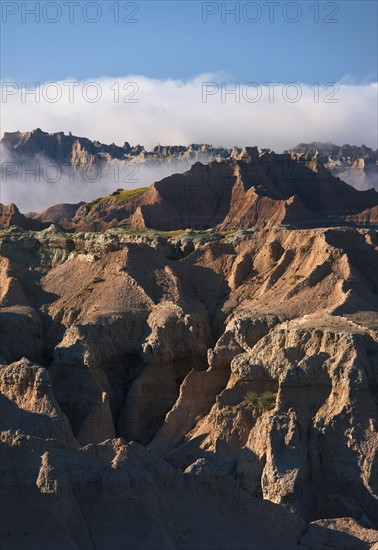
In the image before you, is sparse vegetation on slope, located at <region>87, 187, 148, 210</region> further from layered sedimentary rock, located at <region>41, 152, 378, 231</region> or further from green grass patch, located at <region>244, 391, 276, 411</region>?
green grass patch, located at <region>244, 391, 276, 411</region>

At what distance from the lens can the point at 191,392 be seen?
5778 cm

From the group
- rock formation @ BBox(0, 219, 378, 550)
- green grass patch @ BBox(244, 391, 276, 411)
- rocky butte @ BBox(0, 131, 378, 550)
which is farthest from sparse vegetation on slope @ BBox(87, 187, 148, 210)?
green grass patch @ BBox(244, 391, 276, 411)

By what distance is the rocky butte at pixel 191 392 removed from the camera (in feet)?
122

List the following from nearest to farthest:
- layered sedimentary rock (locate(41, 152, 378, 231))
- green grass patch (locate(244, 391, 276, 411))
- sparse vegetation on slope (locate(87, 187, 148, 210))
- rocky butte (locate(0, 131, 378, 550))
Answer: rocky butte (locate(0, 131, 378, 550)), green grass patch (locate(244, 391, 276, 411)), layered sedimentary rock (locate(41, 152, 378, 231)), sparse vegetation on slope (locate(87, 187, 148, 210))

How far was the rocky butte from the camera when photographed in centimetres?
3709

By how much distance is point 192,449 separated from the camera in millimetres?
53844

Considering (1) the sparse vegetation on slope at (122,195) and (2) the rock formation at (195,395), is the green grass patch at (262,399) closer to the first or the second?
(2) the rock formation at (195,395)

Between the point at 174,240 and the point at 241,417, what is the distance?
3159 centimetres

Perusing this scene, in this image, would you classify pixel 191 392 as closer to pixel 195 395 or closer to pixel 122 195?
pixel 195 395

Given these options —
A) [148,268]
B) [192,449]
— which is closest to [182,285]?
[148,268]

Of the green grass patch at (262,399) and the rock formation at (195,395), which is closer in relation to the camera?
the rock formation at (195,395)

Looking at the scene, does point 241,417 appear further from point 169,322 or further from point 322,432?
point 169,322

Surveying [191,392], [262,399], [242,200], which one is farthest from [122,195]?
[262,399]

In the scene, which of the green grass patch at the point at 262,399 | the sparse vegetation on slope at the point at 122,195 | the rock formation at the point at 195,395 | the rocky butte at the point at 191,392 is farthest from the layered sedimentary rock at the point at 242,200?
the green grass patch at the point at 262,399
